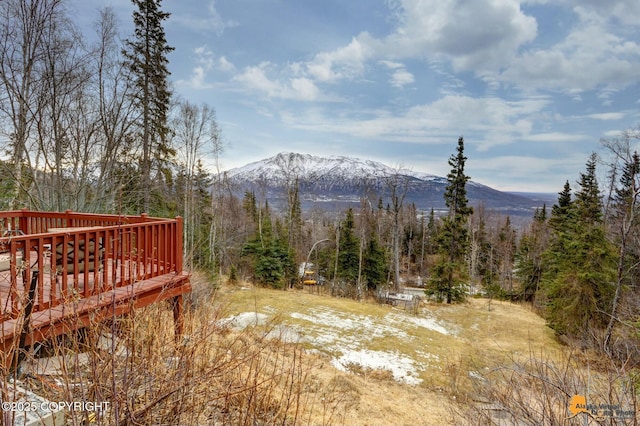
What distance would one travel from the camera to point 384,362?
27.1ft

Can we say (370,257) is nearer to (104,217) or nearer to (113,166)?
(113,166)

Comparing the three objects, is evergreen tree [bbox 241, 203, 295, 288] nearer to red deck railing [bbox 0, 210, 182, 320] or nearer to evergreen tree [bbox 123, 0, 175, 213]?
evergreen tree [bbox 123, 0, 175, 213]

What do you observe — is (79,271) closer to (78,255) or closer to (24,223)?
(78,255)

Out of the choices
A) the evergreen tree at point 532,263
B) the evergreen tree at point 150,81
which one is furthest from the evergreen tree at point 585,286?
the evergreen tree at point 150,81

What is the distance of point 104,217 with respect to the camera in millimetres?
5129

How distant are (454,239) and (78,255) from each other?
59.8ft

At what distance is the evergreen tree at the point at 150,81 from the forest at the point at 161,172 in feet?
0.18

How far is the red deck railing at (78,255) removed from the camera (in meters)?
2.78

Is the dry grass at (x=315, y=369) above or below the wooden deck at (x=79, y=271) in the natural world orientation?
below

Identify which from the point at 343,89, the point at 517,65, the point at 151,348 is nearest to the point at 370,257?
the point at 343,89

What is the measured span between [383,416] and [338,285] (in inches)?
745

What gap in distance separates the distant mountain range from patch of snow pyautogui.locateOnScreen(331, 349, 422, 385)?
12.0m
